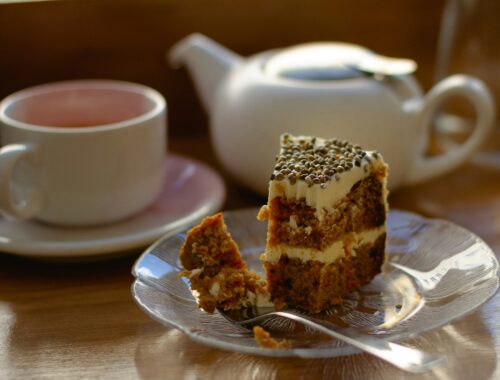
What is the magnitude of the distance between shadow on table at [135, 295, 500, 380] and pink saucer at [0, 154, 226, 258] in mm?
182

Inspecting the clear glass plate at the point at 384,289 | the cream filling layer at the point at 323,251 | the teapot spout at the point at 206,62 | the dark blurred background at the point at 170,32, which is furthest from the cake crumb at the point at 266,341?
the dark blurred background at the point at 170,32

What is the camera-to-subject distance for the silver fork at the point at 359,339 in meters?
0.65

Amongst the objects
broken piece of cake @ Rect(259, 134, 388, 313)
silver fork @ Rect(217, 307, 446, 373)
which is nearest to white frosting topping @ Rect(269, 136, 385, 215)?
broken piece of cake @ Rect(259, 134, 388, 313)

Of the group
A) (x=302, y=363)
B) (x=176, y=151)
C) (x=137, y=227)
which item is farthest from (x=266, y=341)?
(x=176, y=151)

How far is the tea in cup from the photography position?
917 mm

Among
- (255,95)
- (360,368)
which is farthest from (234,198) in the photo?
(360,368)

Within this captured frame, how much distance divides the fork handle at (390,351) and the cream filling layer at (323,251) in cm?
11

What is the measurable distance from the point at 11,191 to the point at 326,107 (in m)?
0.41

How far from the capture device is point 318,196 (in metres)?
0.79

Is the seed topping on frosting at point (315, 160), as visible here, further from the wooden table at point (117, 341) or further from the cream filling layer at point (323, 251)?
the wooden table at point (117, 341)

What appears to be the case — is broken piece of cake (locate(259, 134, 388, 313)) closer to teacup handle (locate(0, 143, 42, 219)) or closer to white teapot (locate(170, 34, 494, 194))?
white teapot (locate(170, 34, 494, 194))

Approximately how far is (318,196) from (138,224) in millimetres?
302

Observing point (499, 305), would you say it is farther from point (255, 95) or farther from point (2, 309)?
point (2, 309)


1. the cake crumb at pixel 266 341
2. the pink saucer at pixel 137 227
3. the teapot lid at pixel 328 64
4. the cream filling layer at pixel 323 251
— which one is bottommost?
the pink saucer at pixel 137 227
